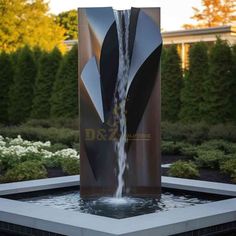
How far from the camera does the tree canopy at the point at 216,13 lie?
121 feet

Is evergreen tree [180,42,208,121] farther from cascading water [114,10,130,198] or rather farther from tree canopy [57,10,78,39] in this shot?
tree canopy [57,10,78,39]

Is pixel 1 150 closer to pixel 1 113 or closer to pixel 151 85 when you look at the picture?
pixel 151 85

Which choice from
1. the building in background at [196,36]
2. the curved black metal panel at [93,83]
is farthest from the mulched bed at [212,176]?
the building in background at [196,36]

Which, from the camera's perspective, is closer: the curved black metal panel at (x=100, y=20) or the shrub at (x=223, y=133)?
the curved black metal panel at (x=100, y=20)

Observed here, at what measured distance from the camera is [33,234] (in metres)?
5.85

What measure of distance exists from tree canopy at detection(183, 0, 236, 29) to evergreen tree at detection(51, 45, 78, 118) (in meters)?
19.7

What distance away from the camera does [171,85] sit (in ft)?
57.8

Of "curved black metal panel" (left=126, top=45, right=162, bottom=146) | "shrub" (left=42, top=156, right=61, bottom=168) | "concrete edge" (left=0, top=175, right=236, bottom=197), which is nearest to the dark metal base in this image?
Answer: "concrete edge" (left=0, top=175, right=236, bottom=197)

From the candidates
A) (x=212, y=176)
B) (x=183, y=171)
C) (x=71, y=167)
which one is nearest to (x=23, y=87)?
(x=71, y=167)

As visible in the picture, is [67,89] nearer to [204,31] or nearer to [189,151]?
[189,151]

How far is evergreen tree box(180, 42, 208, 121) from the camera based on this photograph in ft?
55.1

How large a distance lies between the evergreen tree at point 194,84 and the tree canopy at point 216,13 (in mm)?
20809

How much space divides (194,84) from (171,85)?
944 millimetres

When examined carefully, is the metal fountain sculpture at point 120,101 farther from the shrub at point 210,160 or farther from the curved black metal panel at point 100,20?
the shrub at point 210,160
